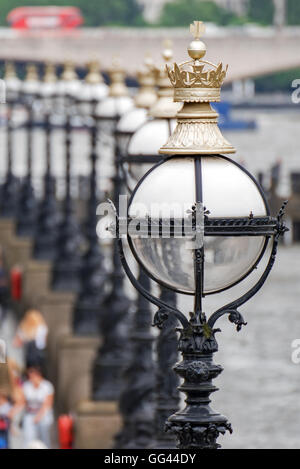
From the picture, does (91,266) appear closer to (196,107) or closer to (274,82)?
(196,107)

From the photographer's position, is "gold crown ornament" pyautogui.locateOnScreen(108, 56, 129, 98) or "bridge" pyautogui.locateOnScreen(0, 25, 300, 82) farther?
"bridge" pyautogui.locateOnScreen(0, 25, 300, 82)

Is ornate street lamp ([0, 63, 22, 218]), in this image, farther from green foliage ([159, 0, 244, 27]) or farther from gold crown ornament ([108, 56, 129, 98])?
green foliage ([159, 0, 244, 27])

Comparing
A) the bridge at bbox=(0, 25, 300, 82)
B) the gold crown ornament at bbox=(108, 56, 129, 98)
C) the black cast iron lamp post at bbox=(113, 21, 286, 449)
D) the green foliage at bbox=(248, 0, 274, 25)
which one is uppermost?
the green foliage at bbox=(248, 0, 274, 25)

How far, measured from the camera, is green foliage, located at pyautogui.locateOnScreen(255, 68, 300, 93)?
11231 cm

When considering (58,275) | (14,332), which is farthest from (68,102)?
(14,332)

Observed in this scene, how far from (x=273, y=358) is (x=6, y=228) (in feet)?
46.9

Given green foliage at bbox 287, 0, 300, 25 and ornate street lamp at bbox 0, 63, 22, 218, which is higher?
green foliage at bbox 287, 0, 300, 25

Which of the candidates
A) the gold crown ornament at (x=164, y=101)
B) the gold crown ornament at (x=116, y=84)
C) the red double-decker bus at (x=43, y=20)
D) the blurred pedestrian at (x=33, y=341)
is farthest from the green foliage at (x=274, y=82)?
the gold crown ornament at (x=164, y=101)

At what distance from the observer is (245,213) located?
21.1 ft

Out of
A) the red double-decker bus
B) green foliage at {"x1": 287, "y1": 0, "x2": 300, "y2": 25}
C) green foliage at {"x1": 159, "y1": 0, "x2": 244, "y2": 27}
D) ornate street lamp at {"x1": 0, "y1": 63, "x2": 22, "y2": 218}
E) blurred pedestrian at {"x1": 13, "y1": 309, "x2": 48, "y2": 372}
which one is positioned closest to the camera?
blurred pedestrian at {"x1": 13, "y1": 309, "x2": 48, "y2": 372}

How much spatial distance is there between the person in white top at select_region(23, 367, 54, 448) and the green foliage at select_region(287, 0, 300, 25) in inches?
2725

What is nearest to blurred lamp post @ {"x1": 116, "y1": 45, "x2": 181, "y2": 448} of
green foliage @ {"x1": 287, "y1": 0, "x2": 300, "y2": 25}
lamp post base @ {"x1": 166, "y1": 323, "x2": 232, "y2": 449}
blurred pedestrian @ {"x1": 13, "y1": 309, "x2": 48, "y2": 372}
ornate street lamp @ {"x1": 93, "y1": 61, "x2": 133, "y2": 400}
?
lamp post base @ {"x1": 166, "y1": 323, "x2": 232, "y2": 449}

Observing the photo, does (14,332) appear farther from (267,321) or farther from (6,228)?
(6,228)

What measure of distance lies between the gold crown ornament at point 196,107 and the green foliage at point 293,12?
79.4m
